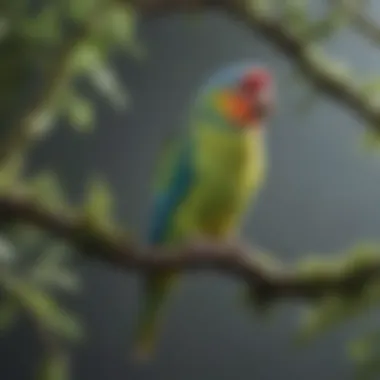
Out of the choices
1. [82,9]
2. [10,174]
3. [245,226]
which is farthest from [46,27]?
[245,226]

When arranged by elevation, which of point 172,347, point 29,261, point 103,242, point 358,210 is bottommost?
point 172,347

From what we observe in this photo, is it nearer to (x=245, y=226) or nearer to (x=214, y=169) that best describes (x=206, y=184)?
(x=214, y=169)

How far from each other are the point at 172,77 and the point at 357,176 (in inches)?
11.7

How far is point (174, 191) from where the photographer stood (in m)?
0.77

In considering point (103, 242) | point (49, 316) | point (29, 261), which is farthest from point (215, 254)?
point (29, 261)

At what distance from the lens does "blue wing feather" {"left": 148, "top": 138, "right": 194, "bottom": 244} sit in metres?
0.76

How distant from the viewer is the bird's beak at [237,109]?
0.77 m

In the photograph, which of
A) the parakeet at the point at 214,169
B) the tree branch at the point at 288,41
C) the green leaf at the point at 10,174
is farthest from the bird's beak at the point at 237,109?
the green leaf at the point at 10,174

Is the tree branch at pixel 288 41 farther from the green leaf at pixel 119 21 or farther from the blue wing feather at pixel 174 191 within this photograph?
the blue wing feather at pixel 174 191

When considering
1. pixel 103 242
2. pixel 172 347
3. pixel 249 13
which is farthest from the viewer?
pixel 172 347

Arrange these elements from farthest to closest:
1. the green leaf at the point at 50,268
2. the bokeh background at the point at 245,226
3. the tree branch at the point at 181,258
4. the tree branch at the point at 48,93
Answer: the bokeh background at the point at 245,226 → the green leaf at the point at 50,268 → the tree branch at the point at 48,93 → the tree branch at the point at 181,258

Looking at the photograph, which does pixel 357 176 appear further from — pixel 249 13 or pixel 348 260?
pixel 348 260

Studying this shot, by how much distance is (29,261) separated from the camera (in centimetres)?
79

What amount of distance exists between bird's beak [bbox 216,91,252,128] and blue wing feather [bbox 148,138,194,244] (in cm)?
5
